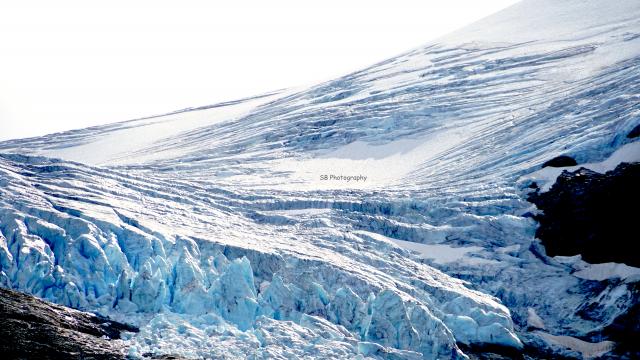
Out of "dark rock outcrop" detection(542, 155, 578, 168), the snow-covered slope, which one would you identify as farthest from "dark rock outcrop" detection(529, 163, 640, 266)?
"dark rock outcrop" detection(542, 155, 578, 168)

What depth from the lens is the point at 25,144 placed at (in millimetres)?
86500

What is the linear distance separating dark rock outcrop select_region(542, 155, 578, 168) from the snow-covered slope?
2.39 feet

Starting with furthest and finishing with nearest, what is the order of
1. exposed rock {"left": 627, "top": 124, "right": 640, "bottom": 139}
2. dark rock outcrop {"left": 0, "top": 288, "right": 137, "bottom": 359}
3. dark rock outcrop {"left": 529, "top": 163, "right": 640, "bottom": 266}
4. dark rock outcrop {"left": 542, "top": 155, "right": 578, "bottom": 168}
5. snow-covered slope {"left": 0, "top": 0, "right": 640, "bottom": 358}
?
dark rock outcrop {"left": 542, "top": 155, "right": 578, "bottom": 168}
exposed rock {"left": 627, "top": 124, "right": 640, "bottom": 139}
dark rock outcrop {"left": 529, "top": 163, "right": 640, "bottom": 266}
snow-covered slope {"left": 0, "top": 0, "right": 640, "bottom": 358}
dark rock outcrop {"left": 0, "top": 288, "right": 137, "bottom": 359}

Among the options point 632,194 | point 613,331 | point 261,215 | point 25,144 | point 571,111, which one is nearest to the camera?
point 613,331

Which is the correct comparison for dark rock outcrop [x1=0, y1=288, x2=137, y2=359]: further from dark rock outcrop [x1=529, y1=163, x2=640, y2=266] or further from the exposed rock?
the exposed rock

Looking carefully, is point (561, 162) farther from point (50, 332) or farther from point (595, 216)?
point (50, 332)

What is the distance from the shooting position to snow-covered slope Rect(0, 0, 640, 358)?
40.2 metres

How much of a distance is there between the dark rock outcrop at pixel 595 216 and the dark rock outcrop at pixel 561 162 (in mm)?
2254

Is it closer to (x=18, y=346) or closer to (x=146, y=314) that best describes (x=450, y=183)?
(x=146, y=314)

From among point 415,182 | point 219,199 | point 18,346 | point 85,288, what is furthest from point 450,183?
point 18,346

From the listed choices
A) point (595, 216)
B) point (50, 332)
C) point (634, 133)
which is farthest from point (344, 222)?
point (50, 332)

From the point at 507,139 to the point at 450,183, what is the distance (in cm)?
831

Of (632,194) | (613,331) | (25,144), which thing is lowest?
(613,331)

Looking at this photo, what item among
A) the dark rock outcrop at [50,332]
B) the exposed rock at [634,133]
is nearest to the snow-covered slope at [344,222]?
the exposed rock at [634,133]
